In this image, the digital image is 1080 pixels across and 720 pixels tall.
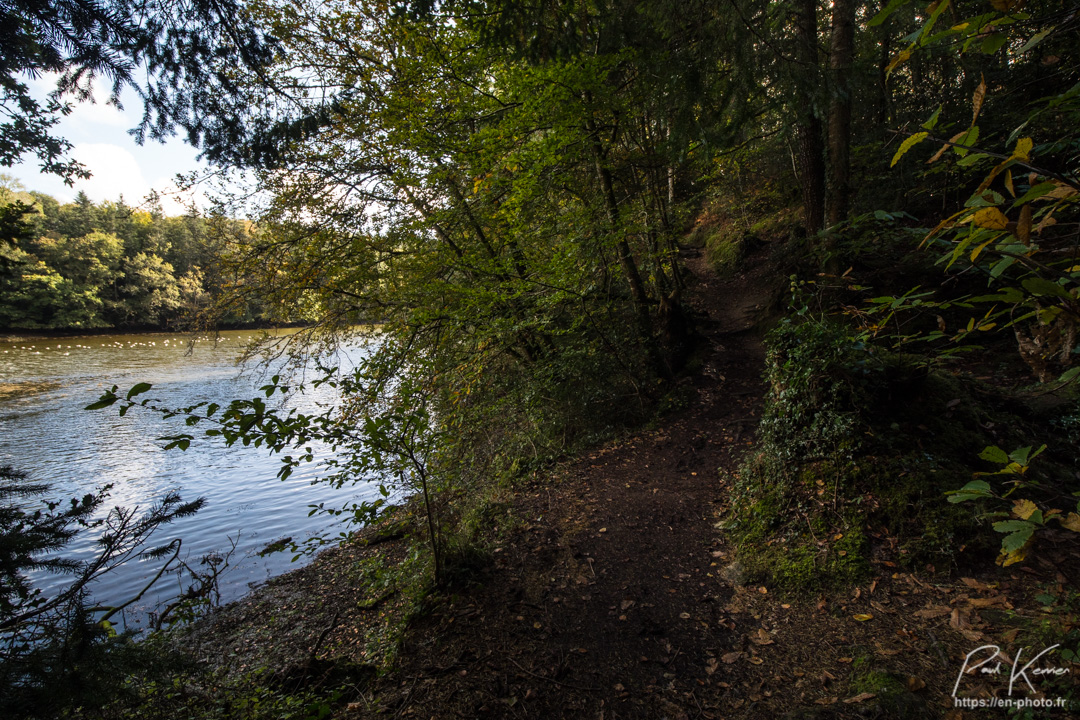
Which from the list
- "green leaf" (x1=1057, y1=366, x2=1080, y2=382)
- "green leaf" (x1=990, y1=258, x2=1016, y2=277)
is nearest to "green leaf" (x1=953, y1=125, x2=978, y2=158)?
"green leaf" (x1=990, y1=258, x2=1016, y2=277)

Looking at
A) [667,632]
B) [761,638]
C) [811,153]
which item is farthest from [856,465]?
[811,153]

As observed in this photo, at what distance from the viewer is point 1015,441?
3457 millimetres

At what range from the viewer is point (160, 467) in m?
10.3

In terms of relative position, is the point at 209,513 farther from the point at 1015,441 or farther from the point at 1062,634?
the point at 1015,441

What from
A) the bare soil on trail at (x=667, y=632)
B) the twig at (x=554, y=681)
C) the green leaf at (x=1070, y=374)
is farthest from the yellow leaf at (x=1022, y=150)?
the twig at (x=554, y=681)

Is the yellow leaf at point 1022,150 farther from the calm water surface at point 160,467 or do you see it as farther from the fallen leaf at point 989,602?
the calm water surface at point 160,467

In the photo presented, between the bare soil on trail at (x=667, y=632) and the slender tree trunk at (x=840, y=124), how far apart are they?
4.20 metres

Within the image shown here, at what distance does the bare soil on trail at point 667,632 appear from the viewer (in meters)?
2.32

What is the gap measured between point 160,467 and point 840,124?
49.0ft

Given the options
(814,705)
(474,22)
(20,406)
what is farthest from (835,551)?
(20,406)

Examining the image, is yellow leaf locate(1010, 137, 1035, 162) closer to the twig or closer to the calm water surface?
the twig

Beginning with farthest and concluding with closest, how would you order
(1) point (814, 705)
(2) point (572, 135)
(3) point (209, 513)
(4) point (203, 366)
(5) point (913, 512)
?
(4) point (203, 366), (3) point (209, 513), (2) point (572, 135), (5) point (913, 512), (1) point (814, 705)

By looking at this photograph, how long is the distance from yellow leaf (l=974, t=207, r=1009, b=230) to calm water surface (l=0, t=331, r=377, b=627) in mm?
3868

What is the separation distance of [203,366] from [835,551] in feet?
81.2
